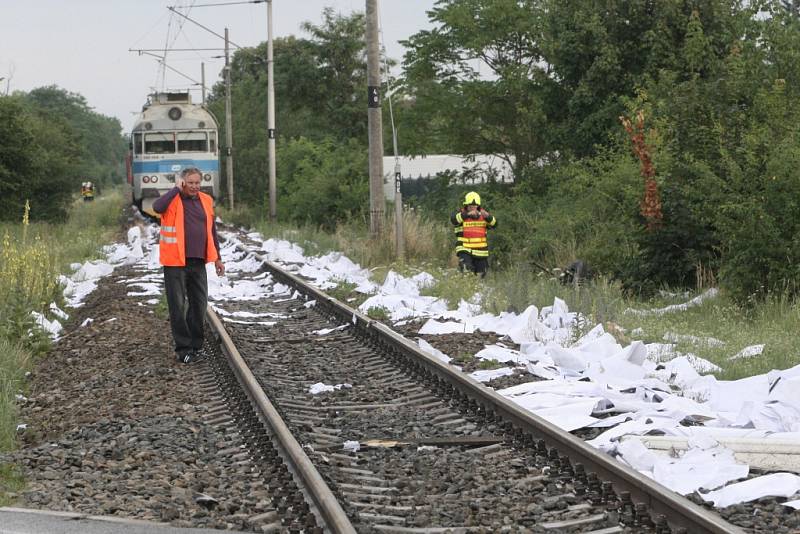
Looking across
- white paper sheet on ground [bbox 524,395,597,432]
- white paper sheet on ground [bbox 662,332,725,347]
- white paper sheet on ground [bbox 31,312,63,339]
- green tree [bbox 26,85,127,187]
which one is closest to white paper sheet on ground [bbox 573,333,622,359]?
white paper sheet on ground [bbox 662,332,725,347]

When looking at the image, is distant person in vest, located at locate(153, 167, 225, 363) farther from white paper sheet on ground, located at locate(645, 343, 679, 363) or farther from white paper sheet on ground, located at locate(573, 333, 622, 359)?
white paper sheet on ground, located at locate(645, 343, 679, 363)

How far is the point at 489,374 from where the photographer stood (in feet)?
29.2

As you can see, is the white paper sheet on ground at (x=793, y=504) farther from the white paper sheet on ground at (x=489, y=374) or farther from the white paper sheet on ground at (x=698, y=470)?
the white paper sheet on ground at (x=489, y=374)

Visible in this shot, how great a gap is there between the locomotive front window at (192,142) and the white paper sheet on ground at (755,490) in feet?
90.6

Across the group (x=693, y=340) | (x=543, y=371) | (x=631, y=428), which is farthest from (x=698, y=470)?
(x=693, y=340)

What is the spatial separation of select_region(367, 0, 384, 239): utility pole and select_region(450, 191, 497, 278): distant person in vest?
14.3ft

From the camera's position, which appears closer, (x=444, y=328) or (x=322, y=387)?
(x=322, y=387)

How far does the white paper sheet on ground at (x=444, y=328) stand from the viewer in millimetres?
11398

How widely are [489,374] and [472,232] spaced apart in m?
7.53

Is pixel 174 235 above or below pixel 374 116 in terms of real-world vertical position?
below

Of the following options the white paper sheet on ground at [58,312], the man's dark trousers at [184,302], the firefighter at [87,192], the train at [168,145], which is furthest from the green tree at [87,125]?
the man's dark trousers at [184,302]

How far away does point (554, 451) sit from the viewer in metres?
6.29

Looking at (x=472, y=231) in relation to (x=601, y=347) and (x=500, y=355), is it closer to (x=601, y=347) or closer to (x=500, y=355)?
(x=500, y=355)

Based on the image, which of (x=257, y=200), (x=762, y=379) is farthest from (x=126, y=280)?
(x=257, y=200)
